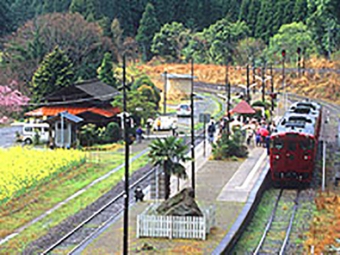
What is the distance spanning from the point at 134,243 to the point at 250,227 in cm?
494

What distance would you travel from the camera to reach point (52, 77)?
51.7 metres

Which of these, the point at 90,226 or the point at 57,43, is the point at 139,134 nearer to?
the point at 90,226

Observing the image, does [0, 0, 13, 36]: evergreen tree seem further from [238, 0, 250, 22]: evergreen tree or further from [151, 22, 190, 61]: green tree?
[238, 0, 250, 22]: evergreen tree

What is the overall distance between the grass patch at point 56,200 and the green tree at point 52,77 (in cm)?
1776

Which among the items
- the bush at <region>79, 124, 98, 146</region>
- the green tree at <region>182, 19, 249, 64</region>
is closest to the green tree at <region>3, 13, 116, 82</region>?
the bush at <region>79, 124, 98, 146</region>

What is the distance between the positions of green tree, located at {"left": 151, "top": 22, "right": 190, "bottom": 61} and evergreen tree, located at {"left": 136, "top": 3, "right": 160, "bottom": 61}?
3483mm

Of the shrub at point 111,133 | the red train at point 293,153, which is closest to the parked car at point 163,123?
the shrub at point 111,133

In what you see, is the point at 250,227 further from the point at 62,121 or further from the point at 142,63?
the point at 142,63

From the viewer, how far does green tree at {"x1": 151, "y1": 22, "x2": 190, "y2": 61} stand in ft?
316

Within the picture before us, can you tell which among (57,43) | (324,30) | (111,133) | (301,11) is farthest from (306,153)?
(301,11)

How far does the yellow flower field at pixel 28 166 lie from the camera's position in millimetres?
26844

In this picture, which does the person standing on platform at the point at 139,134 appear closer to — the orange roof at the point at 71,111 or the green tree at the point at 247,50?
the orange roof at the point at 71,111

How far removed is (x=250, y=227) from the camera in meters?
23.9

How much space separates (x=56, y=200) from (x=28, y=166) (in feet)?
9.80
